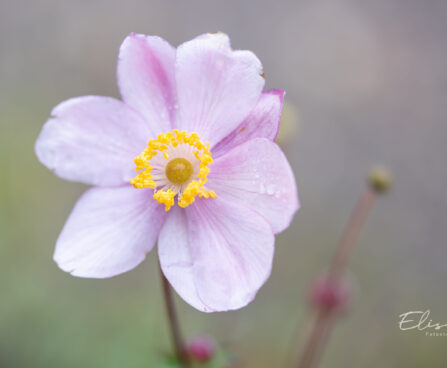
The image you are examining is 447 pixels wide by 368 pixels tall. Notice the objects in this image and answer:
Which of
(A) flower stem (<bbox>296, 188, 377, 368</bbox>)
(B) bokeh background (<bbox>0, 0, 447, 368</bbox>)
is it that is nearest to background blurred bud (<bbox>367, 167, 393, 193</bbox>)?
(A) flower stem (<bbox>296, 188, 377, 368</bbox>)

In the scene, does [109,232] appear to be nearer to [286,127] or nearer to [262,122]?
[262,122]

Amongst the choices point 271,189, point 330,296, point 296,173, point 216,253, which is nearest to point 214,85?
point 271,189

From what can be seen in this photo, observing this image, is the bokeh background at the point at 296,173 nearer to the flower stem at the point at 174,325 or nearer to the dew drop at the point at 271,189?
the flower stem at the point at 174,325

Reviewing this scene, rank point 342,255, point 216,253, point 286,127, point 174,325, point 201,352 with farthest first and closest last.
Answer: point 286,127 < point 342,255 < point 201,352 < point 174,325 < point 216,253

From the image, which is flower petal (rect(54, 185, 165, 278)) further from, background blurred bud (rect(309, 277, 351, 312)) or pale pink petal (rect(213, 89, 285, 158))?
background blurred bud (rect(309, 277, 351, 312))

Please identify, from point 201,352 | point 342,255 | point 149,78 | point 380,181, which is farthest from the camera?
point 342,255

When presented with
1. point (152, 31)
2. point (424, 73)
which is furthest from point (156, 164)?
point (424, 73)
